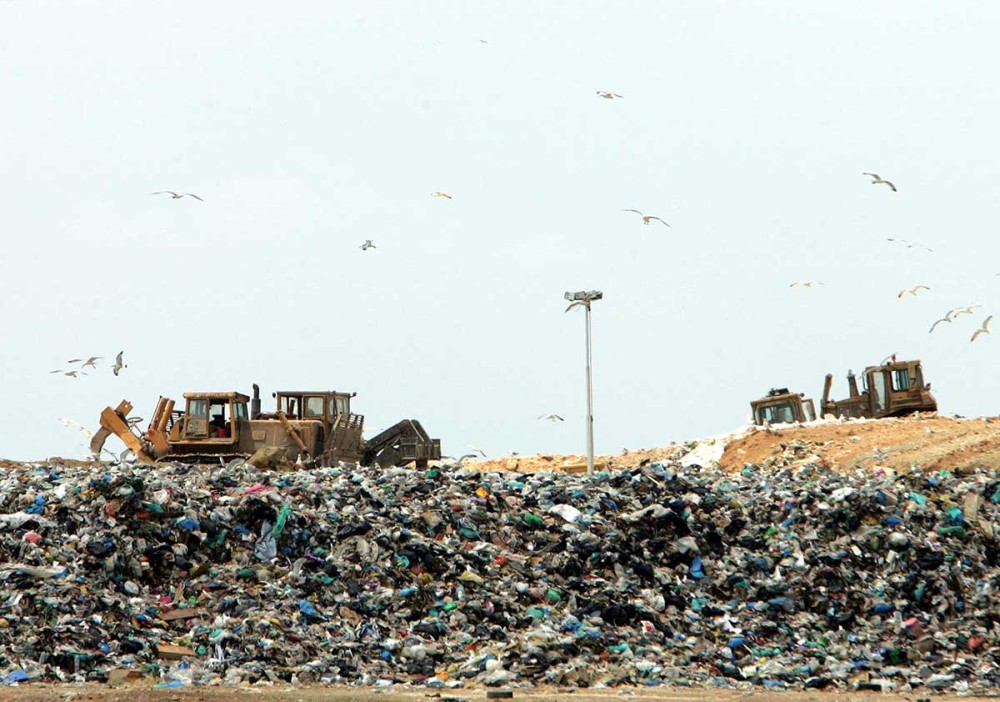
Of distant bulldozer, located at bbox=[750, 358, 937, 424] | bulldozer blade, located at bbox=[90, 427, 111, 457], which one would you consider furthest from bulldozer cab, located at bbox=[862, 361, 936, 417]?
bulldozer blade, located at bbox=[90, 427, 111, 457]

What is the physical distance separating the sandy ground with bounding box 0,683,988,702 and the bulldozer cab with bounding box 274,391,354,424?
44.0 feet

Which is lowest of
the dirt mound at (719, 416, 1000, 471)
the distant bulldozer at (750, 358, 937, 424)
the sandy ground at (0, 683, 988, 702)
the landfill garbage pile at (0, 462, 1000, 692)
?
the sandy ground at (0, 683, 988, 702)

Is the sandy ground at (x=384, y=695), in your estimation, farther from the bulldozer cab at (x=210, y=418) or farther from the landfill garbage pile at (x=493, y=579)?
the bulldozer cab at (x=210, y=418)

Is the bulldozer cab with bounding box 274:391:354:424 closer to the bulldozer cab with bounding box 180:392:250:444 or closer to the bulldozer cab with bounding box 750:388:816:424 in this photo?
the bulldozer cab with bounding box 180:392:250:444

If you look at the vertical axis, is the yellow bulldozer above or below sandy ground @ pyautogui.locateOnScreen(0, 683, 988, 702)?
above

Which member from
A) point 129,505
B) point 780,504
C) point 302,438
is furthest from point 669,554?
point 302,438

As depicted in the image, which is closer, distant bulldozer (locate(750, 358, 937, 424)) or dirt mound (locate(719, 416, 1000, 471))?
dirt mound (locate(719, 416, 1000, 471))

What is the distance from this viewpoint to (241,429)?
74.5ft

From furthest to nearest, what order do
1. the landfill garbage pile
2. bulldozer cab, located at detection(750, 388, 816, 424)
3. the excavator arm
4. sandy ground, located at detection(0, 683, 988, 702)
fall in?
bulldozer cab, located at detection(750, 388, 816, 424)
the excavator arm
the landfill garbage pile
sandy ground, located at detection(0, 683, 988, 702)

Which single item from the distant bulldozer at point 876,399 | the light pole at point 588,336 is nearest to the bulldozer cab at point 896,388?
the distant bulldozer at point 876,399

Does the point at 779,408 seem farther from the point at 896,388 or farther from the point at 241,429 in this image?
the point at 241,429

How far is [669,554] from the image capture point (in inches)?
600

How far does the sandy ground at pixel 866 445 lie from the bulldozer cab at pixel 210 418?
711cm

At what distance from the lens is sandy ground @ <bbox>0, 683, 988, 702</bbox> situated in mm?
10297
